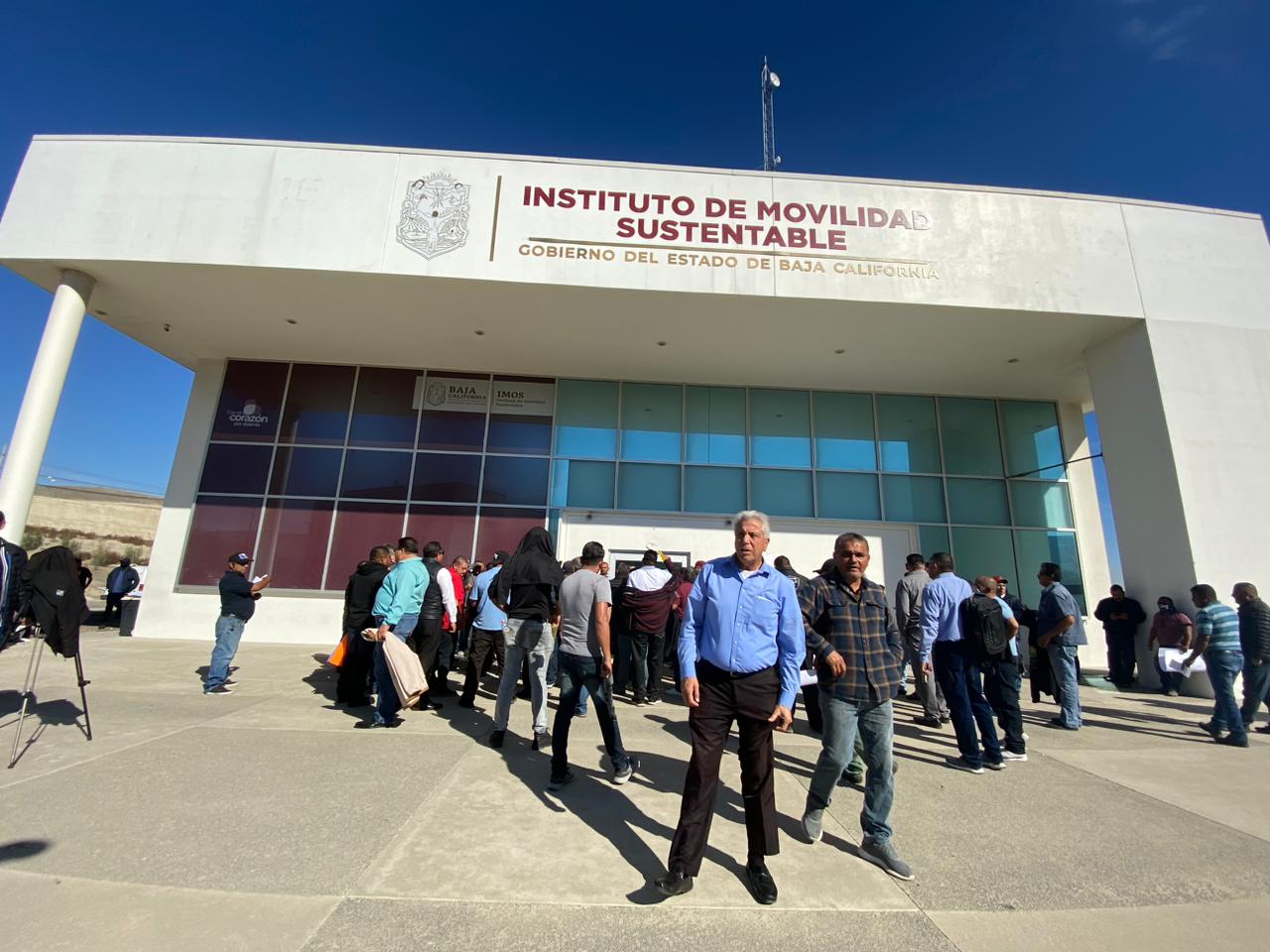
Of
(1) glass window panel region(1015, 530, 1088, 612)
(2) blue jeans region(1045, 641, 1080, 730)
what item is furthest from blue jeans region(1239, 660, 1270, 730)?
(1) glass window panel region(1015, 530, 1088, 612)

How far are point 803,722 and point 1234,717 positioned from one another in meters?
4.41

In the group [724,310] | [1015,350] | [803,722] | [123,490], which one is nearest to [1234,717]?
[803,722]

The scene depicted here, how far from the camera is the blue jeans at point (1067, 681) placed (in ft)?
20.7

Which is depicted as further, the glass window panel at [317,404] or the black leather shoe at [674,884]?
the glass window panel at [317,404]

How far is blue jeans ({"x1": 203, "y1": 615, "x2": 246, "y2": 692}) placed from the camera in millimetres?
6488

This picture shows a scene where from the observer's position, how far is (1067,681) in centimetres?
636

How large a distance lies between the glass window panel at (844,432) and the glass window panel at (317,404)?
10.8 m

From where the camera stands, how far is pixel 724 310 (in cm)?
975

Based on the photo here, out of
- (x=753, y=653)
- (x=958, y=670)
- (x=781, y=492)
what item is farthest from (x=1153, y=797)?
(x=781, y=492)

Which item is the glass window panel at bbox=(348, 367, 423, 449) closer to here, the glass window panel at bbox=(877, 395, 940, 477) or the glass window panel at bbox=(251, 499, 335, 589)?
the glass window panel at bbox=(251, 499, 335, 589)

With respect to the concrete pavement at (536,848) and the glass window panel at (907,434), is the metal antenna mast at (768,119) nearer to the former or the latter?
the glass window panel at (907,434)

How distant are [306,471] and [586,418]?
6.27 metres

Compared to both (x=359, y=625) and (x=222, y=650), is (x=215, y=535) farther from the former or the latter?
(x=359, y=625)

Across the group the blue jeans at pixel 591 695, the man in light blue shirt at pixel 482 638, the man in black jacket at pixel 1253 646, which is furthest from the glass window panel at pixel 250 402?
Result: the man in black jacket at pixel 1253 646
